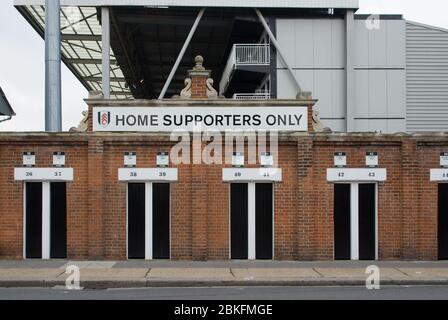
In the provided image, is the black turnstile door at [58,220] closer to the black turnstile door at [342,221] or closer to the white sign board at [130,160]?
the white sign board at [130,160]

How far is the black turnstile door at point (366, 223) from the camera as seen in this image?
17.3 m

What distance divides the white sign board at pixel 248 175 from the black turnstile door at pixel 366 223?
2424 mm

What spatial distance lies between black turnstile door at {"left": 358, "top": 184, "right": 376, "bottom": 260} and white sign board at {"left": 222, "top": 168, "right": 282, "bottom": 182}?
2424 mm

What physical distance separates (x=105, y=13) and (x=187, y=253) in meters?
22.9

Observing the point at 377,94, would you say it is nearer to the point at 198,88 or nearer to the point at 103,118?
the point at 198,88

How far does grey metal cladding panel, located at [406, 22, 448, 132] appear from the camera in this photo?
35.8 m

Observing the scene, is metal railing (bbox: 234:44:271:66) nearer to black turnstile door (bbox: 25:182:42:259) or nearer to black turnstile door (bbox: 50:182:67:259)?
black turnstile door (bbox: 50:182:67:259)

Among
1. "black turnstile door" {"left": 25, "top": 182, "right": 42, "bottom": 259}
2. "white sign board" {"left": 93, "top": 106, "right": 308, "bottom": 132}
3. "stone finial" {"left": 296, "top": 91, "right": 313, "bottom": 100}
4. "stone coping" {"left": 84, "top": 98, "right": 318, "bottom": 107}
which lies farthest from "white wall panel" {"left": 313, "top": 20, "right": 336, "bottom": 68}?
"black turnstile door" {"left": 25, "top": 182, "right": 42, "bottom": 259}

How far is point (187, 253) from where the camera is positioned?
55.9 ft

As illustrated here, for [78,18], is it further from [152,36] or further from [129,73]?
[129,73]

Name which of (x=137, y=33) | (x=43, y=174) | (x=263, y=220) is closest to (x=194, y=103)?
(x=263, y=220)

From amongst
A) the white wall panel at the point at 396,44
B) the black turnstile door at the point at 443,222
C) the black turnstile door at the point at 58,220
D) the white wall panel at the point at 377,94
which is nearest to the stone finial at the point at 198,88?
the black turnstile door at the point at 58,220

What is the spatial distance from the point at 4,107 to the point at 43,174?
1047 centimetres

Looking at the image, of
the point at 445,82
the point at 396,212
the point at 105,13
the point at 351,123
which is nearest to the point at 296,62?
the point at 351,123
